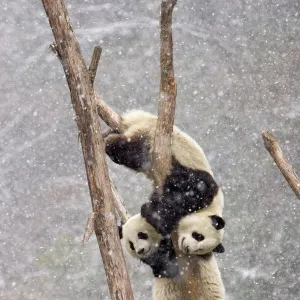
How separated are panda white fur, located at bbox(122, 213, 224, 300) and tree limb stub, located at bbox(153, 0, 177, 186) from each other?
0.27 m

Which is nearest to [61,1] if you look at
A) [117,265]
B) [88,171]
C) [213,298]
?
[88,171]

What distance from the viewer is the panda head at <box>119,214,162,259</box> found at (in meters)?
3.01

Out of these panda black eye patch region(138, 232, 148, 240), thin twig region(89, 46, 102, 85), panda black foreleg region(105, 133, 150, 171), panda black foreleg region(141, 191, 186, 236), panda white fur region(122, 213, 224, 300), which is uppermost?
thin twig region(89, 46, 102, 85)

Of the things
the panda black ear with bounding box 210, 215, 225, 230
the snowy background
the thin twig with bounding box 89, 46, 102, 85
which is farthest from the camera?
the snowy background

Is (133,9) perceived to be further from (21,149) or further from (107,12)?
(21,149)

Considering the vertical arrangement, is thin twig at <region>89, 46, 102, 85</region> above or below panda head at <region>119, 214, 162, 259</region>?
above

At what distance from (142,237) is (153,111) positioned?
6073 millimetres

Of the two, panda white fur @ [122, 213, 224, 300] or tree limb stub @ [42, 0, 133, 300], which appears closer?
tree limb stub @ [42, 0, 133, 300]

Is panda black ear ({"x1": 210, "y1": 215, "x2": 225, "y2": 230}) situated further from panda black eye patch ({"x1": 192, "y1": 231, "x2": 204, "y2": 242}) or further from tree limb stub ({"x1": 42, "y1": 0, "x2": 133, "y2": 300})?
tree limb stub ({"x1": 42, "y1": 0, "x2": 133, "y2": 300})

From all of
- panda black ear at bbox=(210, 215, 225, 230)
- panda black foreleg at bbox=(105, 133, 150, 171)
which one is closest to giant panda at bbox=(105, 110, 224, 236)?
panda black foreleg at bbox=(105, 133, 150, 171)

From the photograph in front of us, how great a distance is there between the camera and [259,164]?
29.7 feet

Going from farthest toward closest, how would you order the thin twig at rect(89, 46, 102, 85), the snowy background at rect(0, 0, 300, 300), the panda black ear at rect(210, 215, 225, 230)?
the snowy background at rect(0, 0, 300, 300)
the panda black ear at rect(210, 215, 225, 230)
the thin twig at rect(89, 46, 102, 85)

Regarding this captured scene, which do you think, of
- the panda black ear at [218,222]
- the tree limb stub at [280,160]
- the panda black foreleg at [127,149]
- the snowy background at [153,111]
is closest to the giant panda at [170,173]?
the panda black foreleg at [127,149]

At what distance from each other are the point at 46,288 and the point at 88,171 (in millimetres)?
6648
